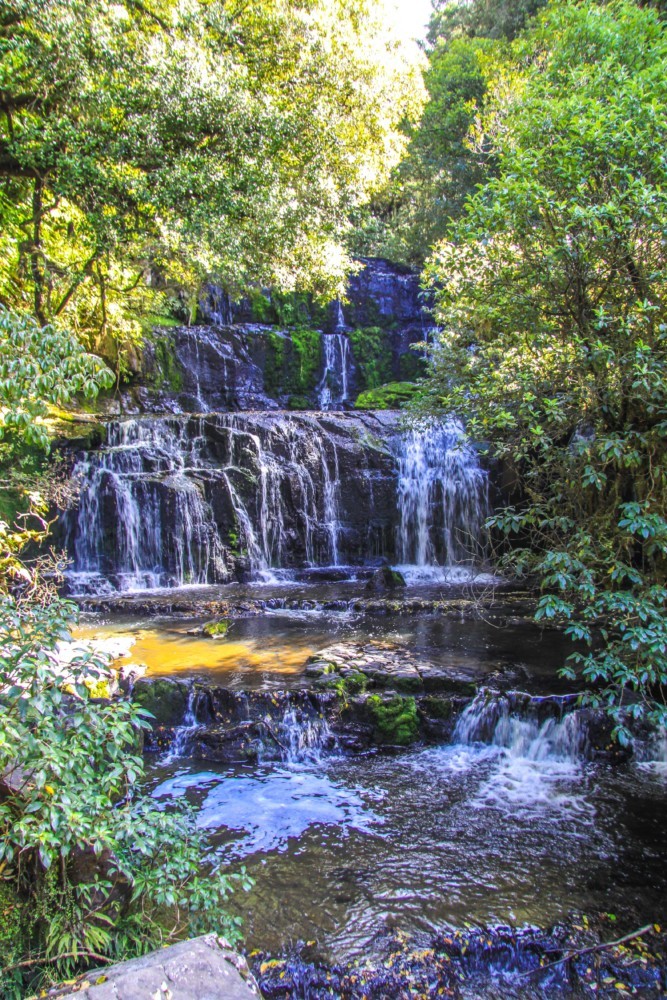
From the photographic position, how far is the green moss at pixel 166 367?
18672 millimetres

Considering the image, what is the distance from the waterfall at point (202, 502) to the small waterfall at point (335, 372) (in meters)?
5.79

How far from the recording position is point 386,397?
1950 centimetres

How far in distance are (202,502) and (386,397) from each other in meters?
7.60

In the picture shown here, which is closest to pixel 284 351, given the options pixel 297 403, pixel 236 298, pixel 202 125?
pixel 297 403

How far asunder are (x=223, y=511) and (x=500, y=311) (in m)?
9.04

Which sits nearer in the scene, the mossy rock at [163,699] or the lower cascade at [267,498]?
the mossy rock at [163,699]

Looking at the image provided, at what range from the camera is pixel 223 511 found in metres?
14.6

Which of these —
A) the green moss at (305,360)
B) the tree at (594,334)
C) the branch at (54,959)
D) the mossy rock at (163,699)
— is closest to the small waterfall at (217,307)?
the green moss at (305,360)

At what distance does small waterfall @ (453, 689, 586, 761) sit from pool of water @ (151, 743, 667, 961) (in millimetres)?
63

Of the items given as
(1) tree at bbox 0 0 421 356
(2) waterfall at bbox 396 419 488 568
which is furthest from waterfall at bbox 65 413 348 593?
(1) tree at bbox 0 0 421 356

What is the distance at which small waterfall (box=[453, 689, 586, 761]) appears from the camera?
650 centimetres

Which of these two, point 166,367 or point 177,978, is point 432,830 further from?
point 166,367

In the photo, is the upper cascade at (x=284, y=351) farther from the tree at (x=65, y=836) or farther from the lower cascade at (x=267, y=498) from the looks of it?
the tree at (x=65, y=836)

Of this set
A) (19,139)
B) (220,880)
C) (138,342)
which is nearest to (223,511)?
(138,342)
